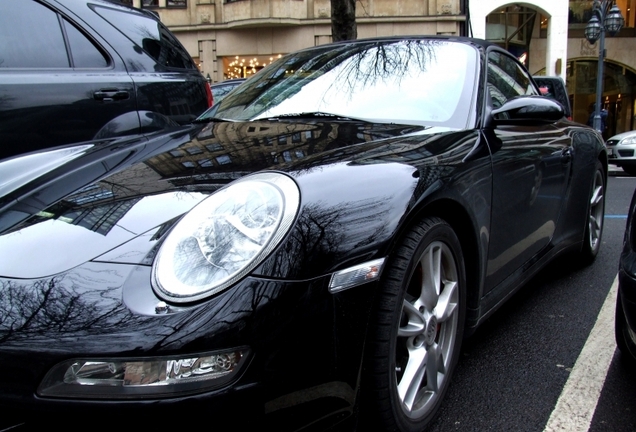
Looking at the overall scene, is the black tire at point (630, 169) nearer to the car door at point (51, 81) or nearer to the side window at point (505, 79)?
the side window at point (505, 79)

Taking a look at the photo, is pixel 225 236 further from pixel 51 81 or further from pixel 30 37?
pixel 30 37

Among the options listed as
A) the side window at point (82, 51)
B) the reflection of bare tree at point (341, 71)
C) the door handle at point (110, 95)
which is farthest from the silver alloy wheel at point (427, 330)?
the side window at point (82, 51)

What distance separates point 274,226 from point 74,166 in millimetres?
1057

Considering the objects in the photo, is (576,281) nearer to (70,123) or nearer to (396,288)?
(396,288)

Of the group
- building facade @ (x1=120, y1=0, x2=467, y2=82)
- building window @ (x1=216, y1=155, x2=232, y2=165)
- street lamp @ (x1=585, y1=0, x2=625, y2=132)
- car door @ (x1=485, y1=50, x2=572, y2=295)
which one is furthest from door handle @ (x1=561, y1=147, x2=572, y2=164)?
building facade @ (x1=120, y1=0, x2=467, y2=82)

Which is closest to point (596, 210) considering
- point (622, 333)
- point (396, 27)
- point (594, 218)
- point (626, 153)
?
point (594, 218)

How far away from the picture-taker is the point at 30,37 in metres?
3.26

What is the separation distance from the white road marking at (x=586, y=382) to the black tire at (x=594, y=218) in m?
0.88

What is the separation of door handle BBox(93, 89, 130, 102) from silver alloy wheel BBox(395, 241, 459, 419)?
2.30 metres

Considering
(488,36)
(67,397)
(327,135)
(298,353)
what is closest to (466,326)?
(327,135)

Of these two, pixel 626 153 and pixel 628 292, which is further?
pixel 626 153

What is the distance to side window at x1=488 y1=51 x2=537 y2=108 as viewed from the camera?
2.79 metres

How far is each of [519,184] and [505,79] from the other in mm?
842

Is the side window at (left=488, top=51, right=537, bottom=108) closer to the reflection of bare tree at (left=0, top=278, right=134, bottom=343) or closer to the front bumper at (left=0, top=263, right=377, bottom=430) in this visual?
the front bumper at (left=0, top=263, right=377, bottom=430)
